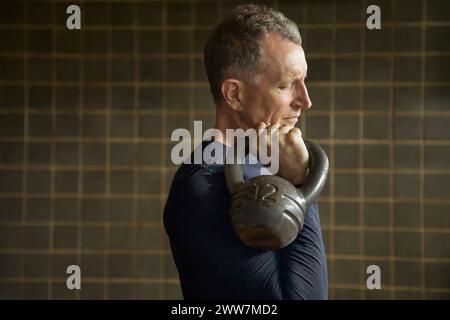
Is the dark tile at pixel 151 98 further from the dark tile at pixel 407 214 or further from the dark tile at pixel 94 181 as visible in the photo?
the dark tile at pixel 407 214

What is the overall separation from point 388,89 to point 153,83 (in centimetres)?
81

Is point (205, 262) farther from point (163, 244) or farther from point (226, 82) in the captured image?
point (163, 244)

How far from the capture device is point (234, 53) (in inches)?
22.0

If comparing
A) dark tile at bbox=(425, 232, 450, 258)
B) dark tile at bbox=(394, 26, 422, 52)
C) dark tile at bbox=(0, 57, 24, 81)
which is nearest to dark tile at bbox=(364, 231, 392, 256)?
dark tile at bbox=(425, 232, 450, 258)

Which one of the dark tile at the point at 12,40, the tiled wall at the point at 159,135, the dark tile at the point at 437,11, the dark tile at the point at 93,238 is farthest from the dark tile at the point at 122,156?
the dark tile at the point at 437,11

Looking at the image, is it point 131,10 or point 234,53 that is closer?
point 234,53

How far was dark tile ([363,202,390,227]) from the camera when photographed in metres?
2.09

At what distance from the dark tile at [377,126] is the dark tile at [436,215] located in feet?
0.92

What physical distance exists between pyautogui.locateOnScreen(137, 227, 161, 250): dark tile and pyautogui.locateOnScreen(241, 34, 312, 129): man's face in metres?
1.63

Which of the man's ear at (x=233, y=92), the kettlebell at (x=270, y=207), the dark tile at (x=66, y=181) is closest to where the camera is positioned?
the kettlebell at (x=270, y=207)

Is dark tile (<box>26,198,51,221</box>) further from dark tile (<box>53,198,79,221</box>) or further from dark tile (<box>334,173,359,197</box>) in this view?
dark tile (<box>334,173,359,197</box>)

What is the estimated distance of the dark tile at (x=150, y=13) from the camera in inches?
84.6

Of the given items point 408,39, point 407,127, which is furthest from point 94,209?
point 408,39
